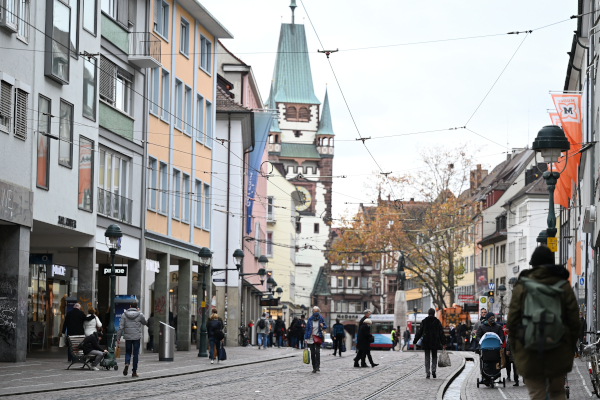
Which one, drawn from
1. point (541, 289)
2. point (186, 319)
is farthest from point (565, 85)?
point (541, 289)

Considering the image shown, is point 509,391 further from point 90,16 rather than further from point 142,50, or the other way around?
point 142,50

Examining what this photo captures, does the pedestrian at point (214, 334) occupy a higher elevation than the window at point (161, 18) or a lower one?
lower

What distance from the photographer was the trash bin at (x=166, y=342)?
96.7 ft

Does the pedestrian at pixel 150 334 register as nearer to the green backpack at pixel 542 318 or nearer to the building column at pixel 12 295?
the building column at pixel 12 295

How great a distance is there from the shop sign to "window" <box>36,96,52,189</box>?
1.05 metres

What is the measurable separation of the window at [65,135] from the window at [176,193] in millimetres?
10558

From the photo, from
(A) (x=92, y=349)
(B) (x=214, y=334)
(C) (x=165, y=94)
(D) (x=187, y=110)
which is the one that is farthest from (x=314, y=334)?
(D) (x=187, y=110)

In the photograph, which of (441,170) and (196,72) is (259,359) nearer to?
(196,72)

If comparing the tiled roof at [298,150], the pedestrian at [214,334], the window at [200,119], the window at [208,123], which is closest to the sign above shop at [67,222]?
the pedestrian at [214,334]

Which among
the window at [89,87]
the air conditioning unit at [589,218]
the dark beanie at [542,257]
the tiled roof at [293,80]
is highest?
the tiled roof at [293,80]

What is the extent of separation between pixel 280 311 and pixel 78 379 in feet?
291

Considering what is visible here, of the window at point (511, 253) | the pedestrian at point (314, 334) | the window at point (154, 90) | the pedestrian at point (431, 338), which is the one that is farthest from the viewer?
the window at point (511, 253)

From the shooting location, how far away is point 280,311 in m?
109

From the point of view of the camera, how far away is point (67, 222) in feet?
95.1
